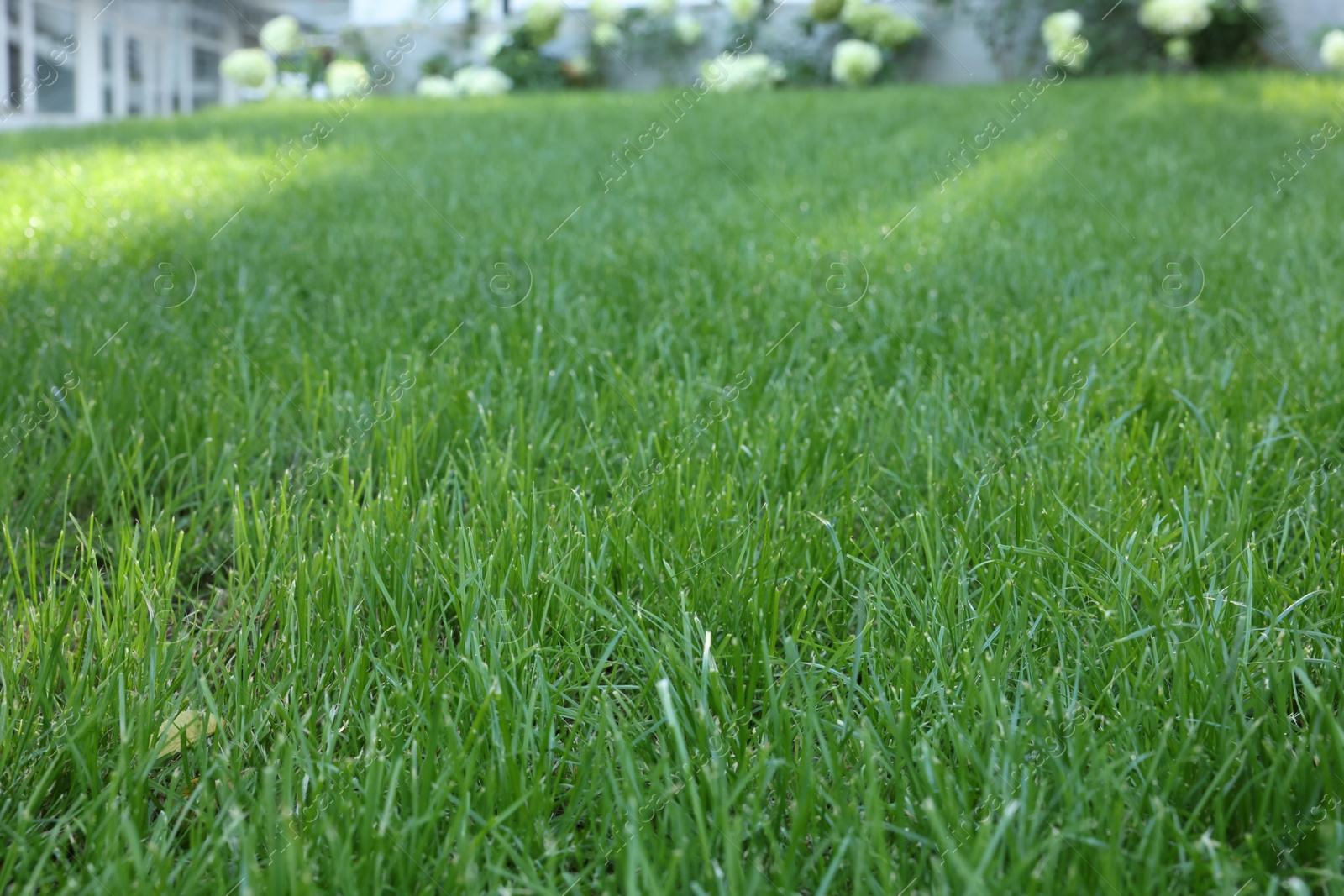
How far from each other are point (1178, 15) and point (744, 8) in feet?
14.6

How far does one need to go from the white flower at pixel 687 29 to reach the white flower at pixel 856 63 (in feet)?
6.78

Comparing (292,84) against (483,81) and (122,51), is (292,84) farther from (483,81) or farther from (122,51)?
(122,51)

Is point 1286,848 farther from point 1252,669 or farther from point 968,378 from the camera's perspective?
point 968,378

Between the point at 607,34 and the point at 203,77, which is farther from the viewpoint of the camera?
the point at 203,77

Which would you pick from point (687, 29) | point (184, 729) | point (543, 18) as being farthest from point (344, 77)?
point (184, 729)

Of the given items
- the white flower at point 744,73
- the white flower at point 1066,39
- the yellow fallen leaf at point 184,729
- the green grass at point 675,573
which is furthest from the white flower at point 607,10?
the yellow fallen leaf at point 184,729

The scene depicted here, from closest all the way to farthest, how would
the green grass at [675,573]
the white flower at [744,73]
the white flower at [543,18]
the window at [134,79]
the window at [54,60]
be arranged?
1. the green grass at [675,573]
2. the white flower at [744,73]
3. the white flower at [543,18]
4. the window at [54,60]
5. the window at [134,79]

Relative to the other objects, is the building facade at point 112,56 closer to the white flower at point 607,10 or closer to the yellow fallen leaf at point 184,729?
the white flower at point 607,10

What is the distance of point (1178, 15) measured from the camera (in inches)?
323

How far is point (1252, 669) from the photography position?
0.96 meters

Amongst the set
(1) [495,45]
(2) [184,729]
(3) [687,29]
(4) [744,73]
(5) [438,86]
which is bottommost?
(2) [184,729]

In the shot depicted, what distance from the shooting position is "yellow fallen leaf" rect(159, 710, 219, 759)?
0.90 meters

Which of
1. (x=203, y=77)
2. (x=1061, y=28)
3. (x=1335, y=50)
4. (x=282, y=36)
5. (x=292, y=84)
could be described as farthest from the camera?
(x=203, y=77)

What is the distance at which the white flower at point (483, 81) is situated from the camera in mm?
11141
